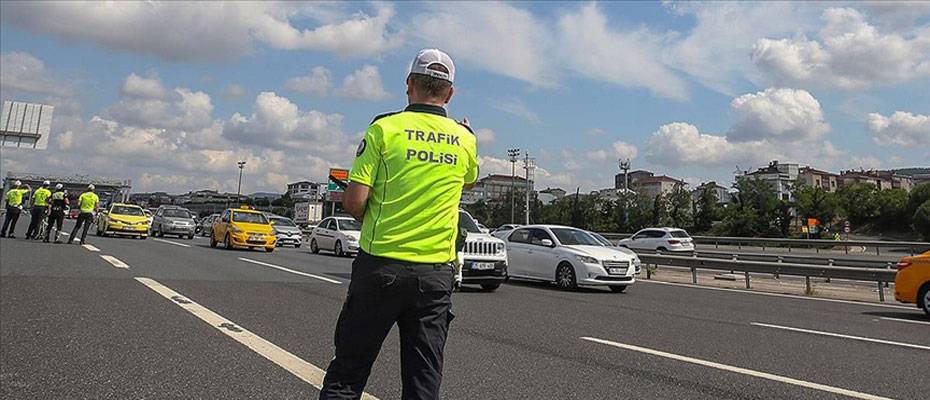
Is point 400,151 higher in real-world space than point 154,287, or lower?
higher

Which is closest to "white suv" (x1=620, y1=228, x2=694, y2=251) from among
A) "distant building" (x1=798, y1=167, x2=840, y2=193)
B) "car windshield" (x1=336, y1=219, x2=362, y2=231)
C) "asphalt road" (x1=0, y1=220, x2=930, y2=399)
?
"car windshield" (x1=336, y1=219, x2=362, y2=231)

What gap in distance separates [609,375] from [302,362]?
2.64 m

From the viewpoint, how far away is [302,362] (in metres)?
5.74

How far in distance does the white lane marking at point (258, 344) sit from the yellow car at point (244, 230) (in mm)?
13560

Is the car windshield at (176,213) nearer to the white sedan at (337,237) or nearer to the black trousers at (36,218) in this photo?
the white sedan at (337,237)

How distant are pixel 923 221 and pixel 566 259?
52.2m

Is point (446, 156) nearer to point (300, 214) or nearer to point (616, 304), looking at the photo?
point (616, 304)

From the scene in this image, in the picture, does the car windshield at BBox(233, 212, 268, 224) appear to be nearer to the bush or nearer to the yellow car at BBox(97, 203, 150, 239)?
the yellow car at BBox(97, 203, 150, 239)

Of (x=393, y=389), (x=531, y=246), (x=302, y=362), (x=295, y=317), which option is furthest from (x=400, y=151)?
(x=531, y=246)

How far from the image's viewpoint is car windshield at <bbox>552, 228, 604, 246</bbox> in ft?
50.4

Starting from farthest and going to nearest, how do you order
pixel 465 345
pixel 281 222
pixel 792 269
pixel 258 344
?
1. pixel 281 222
2. pixel 792 269
3. pixel 465 345
4. pixel 258 344

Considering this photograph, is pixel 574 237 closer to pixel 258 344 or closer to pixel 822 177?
pixel 258 344

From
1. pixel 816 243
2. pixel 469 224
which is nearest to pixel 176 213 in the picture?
pixel 469 224

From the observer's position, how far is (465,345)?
6938 mm
